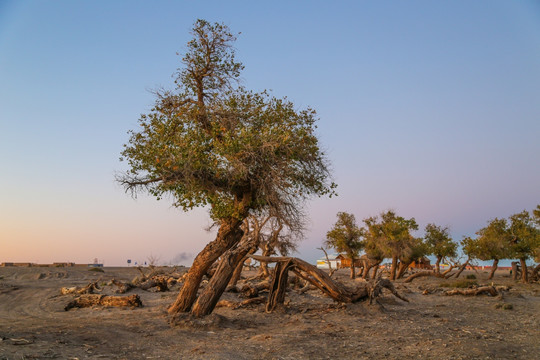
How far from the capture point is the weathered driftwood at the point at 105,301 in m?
15.4

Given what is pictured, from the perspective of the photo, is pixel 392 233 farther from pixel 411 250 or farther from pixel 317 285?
pixel 317 285

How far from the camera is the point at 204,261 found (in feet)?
43.2

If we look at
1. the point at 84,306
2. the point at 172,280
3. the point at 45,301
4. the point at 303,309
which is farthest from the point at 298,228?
the point at 172,280

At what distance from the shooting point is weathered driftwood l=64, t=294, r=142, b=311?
1540 centimetres

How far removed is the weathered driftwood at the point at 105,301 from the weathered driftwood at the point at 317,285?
528 centimetres

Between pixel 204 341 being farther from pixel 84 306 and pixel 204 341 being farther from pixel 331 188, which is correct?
pixel 84 306

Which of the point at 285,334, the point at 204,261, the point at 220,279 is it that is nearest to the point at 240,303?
the point at 204,261

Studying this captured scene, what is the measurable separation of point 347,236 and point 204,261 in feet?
98.0

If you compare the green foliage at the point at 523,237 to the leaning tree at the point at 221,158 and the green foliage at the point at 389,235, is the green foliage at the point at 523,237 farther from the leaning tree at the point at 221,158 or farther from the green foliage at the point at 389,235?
the leaning tree at the point at 221,158

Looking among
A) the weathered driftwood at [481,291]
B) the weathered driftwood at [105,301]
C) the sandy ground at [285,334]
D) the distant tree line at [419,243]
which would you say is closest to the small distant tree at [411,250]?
the distant tree line at [419,243]

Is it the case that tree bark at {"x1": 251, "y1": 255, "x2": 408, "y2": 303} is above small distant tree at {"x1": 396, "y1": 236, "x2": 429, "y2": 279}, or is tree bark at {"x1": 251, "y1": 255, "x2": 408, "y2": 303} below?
below

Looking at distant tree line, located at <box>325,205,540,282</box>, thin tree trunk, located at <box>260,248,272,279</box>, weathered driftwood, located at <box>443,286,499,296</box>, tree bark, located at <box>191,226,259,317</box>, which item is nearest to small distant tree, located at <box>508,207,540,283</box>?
distant tree line, located at <box>325,205,540,282</box>

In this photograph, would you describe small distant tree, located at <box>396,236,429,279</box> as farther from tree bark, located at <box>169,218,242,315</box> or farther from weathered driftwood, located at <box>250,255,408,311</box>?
tree bark, located at <box>169,218,242,315</box>

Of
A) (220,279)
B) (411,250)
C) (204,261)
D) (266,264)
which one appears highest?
(411,250)
